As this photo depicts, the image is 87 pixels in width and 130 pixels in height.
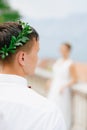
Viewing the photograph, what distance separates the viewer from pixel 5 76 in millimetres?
1882

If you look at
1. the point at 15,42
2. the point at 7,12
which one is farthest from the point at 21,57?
the point at 7,12

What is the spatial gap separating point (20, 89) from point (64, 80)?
413 cm

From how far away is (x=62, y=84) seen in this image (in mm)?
6023

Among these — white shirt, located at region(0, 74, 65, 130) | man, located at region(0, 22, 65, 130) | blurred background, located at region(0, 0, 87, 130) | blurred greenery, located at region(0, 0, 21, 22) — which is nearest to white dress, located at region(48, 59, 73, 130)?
blurred background, located at region(0, 0, 87, 130)

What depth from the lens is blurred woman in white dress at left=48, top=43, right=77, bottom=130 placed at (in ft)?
19.2

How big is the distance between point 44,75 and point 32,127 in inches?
235

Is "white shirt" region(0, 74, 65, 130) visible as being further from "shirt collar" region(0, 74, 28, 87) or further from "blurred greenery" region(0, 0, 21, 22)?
"blurred greenery" region(0, 0, 21, 22)

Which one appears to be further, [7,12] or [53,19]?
[7,12]

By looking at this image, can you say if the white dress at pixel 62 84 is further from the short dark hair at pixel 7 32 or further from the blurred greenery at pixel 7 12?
the blurred greenery at pixel 7 12

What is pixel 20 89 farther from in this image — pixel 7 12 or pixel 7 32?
pixel 7 12

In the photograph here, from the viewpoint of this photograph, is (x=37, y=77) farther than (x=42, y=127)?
Yes

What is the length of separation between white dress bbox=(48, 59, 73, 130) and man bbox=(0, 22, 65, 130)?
12.8 feet

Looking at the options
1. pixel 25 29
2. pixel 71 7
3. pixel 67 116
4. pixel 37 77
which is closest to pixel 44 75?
pixel 37 77

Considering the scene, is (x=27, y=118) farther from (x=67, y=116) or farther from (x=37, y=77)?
(x=37, y=77)
